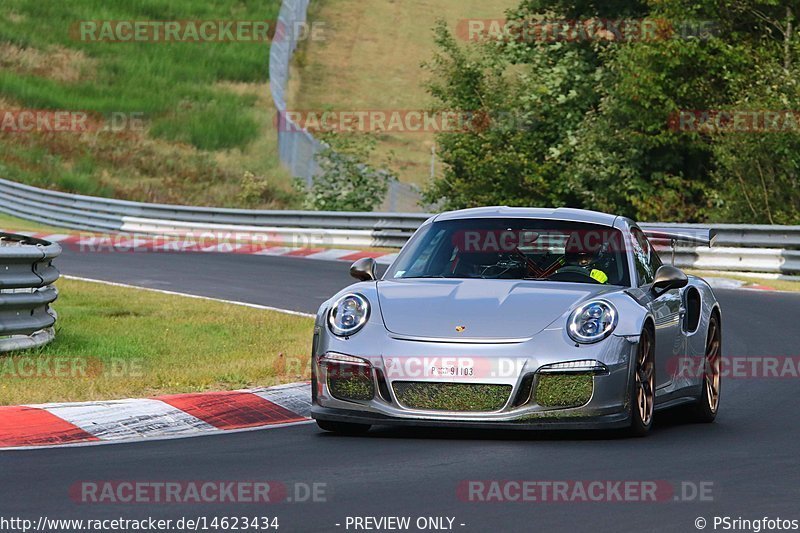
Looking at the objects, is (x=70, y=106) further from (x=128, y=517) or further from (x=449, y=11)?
(x=128, y=517)

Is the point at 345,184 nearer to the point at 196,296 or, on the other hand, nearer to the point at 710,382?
the point at 196,296

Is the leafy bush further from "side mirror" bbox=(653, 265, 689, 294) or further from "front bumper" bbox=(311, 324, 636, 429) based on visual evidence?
"front bumper" bbox=(311, 324, 636, 429)

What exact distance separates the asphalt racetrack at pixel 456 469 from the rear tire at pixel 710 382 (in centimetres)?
12

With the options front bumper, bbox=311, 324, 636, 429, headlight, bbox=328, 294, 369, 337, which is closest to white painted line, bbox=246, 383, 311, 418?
headlight, bbox=328, 294, 369, 337

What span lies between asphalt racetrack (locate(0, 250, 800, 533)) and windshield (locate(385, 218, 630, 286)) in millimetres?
1012

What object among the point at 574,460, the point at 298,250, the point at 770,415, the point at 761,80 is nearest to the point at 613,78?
the point at 761,80

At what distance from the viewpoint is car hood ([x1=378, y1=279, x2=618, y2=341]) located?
8875 mm

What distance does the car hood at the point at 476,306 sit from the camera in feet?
29.1

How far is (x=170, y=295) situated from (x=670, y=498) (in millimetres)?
12142

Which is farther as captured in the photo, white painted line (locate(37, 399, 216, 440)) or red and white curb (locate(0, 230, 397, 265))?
red and white curb (locate(0, 230, 397, 265))

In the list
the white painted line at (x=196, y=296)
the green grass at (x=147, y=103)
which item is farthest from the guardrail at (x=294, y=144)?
the white painted line at (x=196, y=296)

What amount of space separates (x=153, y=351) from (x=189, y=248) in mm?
15905

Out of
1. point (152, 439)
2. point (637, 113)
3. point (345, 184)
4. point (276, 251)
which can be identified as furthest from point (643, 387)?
point (345, 184)

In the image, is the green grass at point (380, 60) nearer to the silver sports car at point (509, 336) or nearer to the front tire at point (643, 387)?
the silver sports car at point (509, 336)
